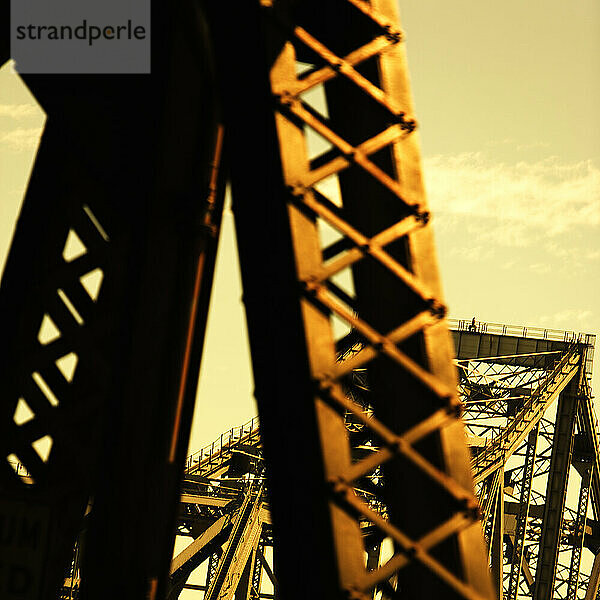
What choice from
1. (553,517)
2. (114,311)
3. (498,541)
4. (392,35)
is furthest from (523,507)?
(392,35)

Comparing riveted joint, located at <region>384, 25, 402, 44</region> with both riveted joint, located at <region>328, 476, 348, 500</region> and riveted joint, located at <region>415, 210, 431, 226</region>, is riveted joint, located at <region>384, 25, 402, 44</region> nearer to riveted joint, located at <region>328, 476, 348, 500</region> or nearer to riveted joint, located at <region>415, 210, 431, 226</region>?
riveted joint, located at <region>415, 210, 431, 226</region>

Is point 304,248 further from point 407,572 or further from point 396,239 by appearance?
point 407,572

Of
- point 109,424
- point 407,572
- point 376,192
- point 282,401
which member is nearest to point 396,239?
point 376,192

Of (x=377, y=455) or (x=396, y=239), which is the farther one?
(x=396, y=239)

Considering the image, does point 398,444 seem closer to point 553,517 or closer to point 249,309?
point 249,309

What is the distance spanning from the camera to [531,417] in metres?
37.8

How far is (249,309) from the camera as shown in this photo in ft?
13.0

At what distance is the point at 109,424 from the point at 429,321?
88.6 inches

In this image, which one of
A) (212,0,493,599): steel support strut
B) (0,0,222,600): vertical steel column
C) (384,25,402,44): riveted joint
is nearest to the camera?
(212,0,493,599): steel support strut

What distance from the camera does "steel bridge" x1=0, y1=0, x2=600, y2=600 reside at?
347 centimetres

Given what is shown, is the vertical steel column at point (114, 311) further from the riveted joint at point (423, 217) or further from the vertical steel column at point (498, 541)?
the vertical steel column at point (498, 541)

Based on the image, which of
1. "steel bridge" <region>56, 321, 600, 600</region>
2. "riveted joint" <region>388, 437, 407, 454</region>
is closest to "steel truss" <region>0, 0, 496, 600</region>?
"riveted joint" <region>388, 437, 407, 454</region>

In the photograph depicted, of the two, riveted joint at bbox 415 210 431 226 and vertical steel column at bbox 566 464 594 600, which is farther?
vertical steel column at bbox 566 464 594 600

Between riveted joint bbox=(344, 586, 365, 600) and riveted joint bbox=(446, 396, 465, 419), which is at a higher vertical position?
riveted joint bbox=(446, 396, 465, 419)
